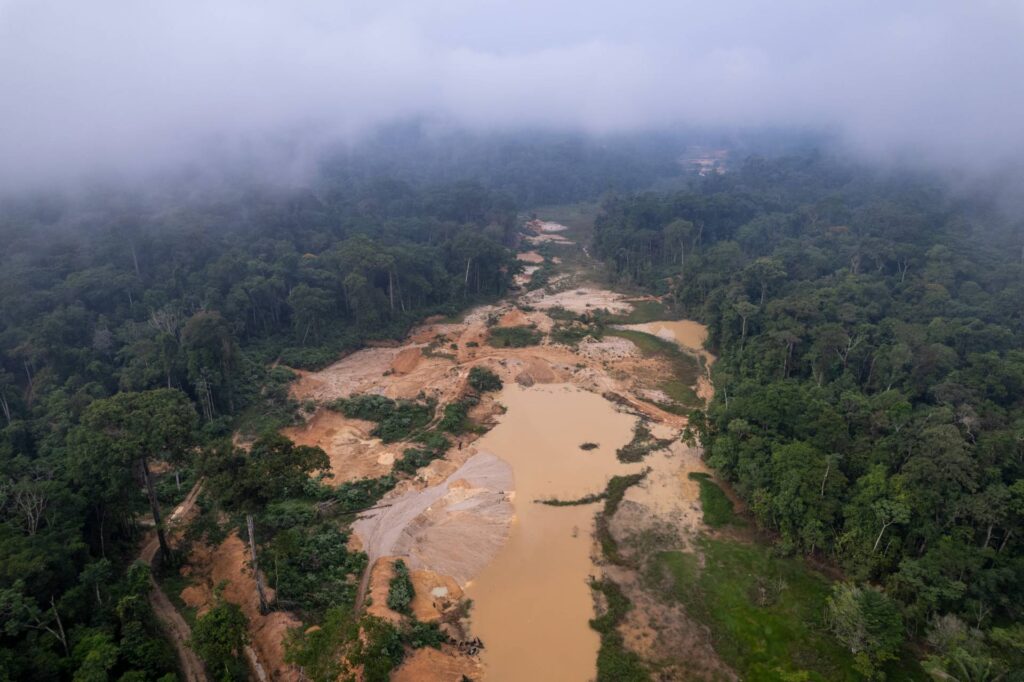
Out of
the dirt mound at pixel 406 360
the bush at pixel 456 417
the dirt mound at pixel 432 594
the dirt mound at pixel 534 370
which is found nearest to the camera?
the dirt mound at pixel 432 594

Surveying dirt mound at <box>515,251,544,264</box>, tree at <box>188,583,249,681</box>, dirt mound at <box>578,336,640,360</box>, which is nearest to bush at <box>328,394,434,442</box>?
dirt mound at <box>578,336,640,360</box>

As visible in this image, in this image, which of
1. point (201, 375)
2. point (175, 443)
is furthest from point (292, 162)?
point (175, 443)

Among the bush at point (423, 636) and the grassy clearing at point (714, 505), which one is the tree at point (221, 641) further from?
the grassy clearing at point (714, 505)

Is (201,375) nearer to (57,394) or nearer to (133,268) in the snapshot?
(57,394)

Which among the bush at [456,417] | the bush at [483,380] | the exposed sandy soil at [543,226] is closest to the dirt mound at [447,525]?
the bush at [456,417]

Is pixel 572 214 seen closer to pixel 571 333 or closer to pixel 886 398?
pixel 571 333

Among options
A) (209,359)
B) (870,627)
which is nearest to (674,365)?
(870,627)

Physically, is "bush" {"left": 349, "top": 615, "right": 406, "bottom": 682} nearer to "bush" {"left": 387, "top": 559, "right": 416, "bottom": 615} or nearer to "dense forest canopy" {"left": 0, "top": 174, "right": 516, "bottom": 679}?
"bush" {"left": 387, "top": 559, "right": 416, "bottom": 615}
